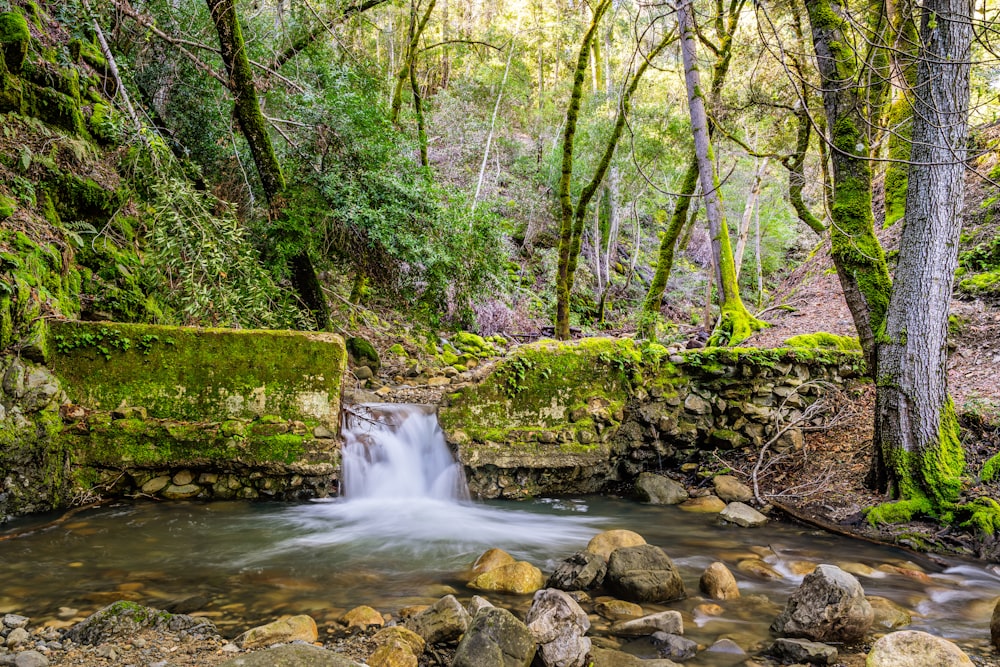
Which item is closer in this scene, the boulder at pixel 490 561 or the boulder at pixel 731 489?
the boulder at pixel 490 561

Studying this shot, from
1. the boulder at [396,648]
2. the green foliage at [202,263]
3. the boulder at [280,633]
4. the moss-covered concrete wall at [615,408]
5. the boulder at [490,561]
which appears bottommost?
the boulder at [490,561]

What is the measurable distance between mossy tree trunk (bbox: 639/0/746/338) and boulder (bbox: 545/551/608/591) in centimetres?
672

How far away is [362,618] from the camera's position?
3.12 metres

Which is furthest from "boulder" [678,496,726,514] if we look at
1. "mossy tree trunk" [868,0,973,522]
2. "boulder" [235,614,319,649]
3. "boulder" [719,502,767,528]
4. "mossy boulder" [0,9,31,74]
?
"mossy boulder" [0,9,31,74]

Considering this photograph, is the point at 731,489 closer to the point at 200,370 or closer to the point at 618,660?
the point at 618,660

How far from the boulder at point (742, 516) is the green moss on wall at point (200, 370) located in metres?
4.04

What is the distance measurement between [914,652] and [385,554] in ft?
11.5

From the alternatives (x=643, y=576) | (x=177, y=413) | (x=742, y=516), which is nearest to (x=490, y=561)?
(x=643, y=576)

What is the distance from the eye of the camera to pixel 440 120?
18125 mm

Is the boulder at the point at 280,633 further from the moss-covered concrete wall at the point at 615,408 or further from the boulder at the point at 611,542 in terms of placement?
the moss-covered concrete wall at the point at 615,408

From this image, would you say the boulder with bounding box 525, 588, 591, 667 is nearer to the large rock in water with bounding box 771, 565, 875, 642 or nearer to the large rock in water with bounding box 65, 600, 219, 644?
the large rock in water with bounding box 771, 565, 875, 642

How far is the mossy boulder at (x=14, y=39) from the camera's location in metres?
5.89

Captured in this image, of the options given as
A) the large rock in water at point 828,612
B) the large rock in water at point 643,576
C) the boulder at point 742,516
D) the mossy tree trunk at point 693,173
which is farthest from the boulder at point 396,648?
the mossy tree trunk at point 693,173

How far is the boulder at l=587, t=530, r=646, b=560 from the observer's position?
418 cm
